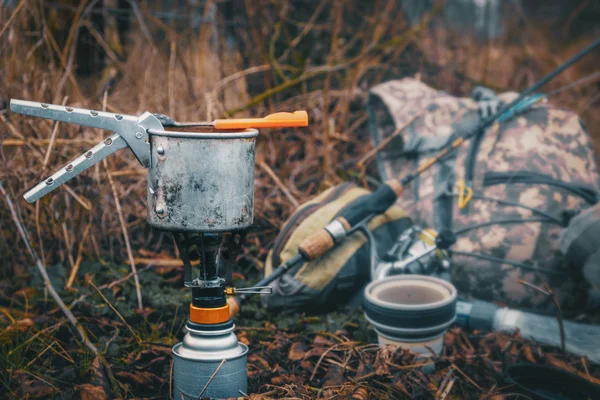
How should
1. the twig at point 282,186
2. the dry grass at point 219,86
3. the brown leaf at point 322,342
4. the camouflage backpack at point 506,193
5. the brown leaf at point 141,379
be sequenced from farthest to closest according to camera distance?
1. the twig at point 282,186
2. the dry grass at point 219,86
3. the camouflage backpack at point 506,193
4. the brown leaf at point 322,342
5. the brown leaf at point 141,379

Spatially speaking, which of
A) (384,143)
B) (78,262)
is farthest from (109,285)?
(384,143)

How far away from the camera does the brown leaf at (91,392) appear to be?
2.09 m

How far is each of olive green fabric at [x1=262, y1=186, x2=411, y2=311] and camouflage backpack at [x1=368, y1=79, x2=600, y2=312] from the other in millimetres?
397

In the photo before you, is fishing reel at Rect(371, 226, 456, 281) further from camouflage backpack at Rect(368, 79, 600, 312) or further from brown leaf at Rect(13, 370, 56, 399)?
brown leaf at Rect(13, 370, 56, 399)

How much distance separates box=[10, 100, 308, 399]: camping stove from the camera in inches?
68.4

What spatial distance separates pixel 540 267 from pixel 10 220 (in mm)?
2435

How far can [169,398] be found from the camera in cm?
212

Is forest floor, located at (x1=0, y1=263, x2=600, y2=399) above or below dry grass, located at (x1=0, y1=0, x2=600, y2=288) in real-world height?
below

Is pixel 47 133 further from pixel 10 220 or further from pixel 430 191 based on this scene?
pixel 430 191

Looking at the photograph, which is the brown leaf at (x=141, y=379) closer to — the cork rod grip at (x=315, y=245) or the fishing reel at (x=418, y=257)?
the cork rod grip at (x=315, y=245)

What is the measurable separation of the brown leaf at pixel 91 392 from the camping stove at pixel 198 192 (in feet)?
1.09

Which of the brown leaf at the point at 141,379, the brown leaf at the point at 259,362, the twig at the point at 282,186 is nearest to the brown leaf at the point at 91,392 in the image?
Answer: the brown leaf at the point at 141,379

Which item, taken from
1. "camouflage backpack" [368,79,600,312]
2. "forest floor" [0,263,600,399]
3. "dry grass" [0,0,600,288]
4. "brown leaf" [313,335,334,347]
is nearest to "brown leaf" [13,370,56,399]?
"forest floor" [0,263,600,399]

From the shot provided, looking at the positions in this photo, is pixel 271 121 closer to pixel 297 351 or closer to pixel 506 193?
pixel 297 351
